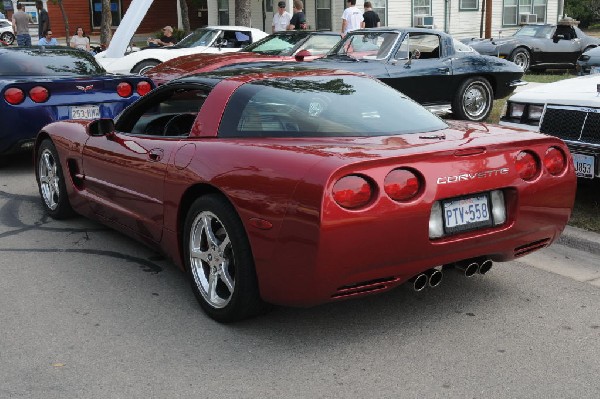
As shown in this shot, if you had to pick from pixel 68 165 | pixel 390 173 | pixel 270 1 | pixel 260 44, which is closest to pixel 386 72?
pixel 260 44

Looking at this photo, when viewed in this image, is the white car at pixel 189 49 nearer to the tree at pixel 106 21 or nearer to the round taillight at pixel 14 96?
the round taillight at pixel 14 96

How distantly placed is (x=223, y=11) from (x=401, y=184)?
1202 inches

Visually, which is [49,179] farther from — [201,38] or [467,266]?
[201,38]

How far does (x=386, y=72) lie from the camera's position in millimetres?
10648

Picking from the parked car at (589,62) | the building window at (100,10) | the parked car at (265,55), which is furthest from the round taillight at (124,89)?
the building window at (100,10)

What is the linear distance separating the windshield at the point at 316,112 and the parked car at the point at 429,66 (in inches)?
230

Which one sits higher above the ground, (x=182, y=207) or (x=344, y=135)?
(x=344, y=135)

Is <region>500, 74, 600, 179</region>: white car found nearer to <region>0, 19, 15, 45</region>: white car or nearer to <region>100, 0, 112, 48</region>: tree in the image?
<region>100, 0, 112, 48</region>: tree

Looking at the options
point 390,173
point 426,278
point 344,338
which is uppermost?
point 390,173

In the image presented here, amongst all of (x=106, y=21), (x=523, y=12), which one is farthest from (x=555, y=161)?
(x=523, y=12)

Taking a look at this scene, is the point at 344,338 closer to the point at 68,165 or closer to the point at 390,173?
the point at 390,173

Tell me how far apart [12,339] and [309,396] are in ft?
5.55

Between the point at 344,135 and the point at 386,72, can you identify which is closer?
the point at 344,135

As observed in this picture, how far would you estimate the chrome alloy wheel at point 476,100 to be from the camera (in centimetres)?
1138
